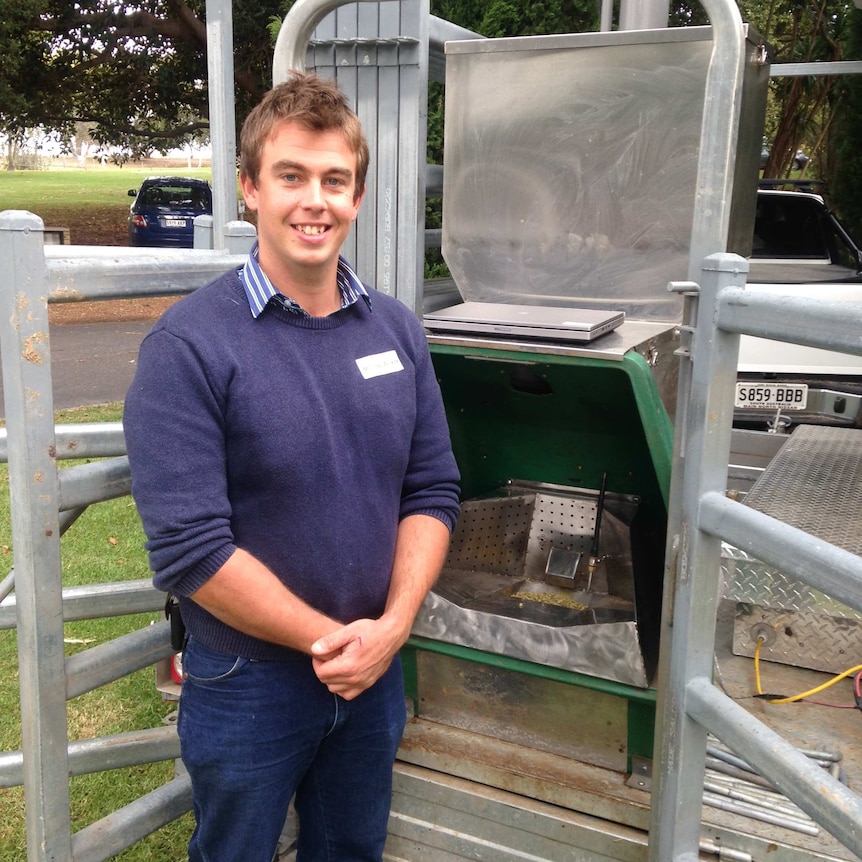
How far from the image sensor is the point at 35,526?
1.82 m

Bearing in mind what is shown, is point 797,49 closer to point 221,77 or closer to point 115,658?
point 221,77

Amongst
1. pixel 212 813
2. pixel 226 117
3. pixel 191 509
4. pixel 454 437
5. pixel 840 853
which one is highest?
pixel 226 117

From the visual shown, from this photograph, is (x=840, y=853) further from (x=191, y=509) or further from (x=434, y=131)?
(x=434, y=131)

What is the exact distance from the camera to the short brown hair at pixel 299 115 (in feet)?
6.13

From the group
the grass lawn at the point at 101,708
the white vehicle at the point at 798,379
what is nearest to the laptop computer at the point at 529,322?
the grass lawn at the point at 101,708

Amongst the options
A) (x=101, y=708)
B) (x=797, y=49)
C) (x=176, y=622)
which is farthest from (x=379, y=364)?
(x=797, y=49)

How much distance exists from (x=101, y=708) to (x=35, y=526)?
234 cm

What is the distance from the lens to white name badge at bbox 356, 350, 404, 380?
6.40 ft

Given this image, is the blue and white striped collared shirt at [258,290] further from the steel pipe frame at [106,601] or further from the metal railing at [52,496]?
the steel pipe frame at [106,601]

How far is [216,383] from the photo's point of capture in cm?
173

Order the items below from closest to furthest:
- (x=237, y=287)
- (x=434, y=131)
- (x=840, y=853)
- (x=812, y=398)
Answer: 1. (x=237, y=287)
2. (x=840, y=853)
3. (x=812, y=398)
4. (x=434, y=131)

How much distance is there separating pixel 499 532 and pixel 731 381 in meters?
1.68

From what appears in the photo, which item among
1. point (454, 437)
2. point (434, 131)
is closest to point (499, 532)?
point (454, 437)

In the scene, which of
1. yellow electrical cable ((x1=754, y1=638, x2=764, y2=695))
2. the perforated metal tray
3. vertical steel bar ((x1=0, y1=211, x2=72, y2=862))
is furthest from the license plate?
vertical steel bar ((x1=0, y1=211, x2=72, y2=862))
